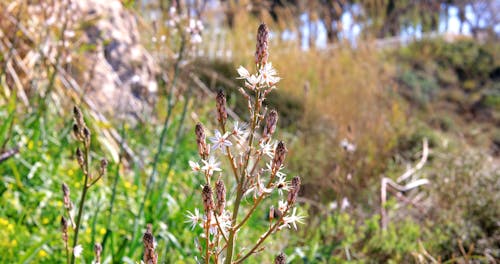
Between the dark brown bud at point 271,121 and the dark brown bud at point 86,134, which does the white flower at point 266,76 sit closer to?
the dark brown bud at point 271,121

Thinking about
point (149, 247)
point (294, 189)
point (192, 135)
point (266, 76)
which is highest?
point (192, 135)

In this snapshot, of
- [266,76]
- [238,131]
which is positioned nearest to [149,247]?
[238,131]

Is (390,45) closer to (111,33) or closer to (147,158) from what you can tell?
(111,33)

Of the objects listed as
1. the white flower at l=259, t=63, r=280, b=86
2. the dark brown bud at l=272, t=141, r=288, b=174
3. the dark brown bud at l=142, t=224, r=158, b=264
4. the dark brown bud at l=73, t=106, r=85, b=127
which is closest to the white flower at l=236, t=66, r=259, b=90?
the white flower at l=259, t=63, r=280, b=86

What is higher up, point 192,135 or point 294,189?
point 192,135

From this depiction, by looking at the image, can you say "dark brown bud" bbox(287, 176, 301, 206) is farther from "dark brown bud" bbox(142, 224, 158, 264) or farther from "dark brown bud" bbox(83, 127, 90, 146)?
"dark brown bud" bbox(83, 127, 90, 146)

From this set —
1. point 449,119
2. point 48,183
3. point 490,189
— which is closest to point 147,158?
point 48,183

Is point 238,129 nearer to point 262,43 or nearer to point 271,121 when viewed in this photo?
point 271,121
